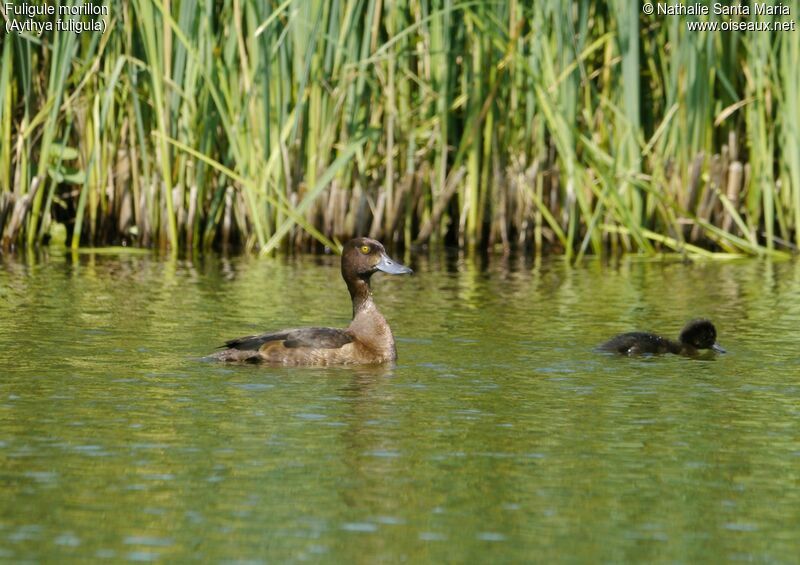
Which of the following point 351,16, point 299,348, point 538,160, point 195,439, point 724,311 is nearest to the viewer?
point 195,439

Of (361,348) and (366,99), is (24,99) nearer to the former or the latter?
(366,99)

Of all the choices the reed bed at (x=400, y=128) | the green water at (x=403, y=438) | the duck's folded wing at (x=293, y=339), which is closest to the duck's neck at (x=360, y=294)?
the green water at (x=403, y=438)

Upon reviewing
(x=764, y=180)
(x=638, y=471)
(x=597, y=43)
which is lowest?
(x=638, y=471)

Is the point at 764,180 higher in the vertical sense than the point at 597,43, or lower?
lower

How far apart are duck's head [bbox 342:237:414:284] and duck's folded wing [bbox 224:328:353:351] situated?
0.88 m

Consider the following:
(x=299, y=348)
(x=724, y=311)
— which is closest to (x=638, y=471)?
(x=299, y=348)

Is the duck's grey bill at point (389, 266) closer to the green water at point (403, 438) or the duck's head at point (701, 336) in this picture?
the green water at point (403, 438)

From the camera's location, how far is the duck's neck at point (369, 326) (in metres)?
9.32

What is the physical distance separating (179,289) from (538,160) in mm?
4411

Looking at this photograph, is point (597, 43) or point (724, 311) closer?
point (724, 311)

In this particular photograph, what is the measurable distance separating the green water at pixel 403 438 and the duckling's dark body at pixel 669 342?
16 centimetres

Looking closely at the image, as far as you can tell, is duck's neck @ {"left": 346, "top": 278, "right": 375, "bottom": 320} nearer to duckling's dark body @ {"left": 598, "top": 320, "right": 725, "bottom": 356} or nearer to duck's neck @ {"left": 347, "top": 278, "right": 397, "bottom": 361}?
duck's neck @ {"left": 347, "top": 278, "right": 397, "bottom": 361}

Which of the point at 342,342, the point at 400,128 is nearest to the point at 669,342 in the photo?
the point at 342,342

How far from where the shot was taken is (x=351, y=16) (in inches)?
575
